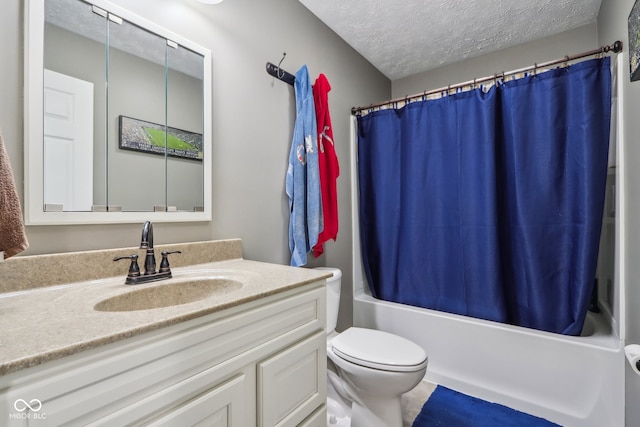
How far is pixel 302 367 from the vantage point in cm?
92

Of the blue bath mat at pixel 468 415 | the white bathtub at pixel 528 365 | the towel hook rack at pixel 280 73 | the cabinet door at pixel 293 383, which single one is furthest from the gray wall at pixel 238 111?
the blue bath mat at pixel 468 415

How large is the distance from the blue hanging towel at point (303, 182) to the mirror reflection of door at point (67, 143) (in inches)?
35.8

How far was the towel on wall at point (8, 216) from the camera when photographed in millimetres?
636

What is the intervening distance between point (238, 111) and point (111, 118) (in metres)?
0.56

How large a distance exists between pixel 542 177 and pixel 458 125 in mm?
545

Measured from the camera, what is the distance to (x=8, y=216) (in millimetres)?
645

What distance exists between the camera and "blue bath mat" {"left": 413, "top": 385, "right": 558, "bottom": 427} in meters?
1.45

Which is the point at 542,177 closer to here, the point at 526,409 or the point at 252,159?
the point at 526,409

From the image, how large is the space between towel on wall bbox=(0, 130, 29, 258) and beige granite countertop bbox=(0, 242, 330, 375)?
0.15m

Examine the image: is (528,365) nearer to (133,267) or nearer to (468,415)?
(468,415)

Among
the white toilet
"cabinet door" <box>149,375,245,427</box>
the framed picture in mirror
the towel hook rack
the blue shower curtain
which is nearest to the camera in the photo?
"cabinet door" <box>149,375,245,427</box>

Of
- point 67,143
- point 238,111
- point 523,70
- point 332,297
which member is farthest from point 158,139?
point 523,70

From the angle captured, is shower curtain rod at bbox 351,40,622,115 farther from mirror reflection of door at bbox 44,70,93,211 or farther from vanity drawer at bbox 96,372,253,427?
vanity drawer at bbox 96,372,253,427

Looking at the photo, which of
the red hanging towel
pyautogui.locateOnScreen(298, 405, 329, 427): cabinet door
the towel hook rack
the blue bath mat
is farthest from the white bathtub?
the towel hook rack
